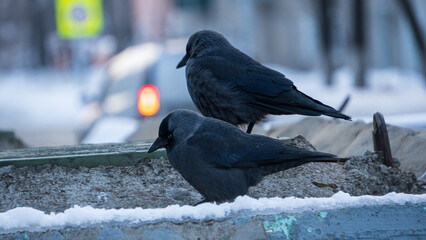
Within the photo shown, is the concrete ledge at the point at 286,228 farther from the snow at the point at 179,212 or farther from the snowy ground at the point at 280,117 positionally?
the snowy ground at the point at 280,117

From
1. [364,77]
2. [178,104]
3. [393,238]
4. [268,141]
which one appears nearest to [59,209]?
[268,141]

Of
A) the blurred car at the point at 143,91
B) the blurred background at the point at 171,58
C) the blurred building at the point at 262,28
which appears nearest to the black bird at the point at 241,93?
the blurred background at the point at 171,58

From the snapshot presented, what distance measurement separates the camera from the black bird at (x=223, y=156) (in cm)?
362

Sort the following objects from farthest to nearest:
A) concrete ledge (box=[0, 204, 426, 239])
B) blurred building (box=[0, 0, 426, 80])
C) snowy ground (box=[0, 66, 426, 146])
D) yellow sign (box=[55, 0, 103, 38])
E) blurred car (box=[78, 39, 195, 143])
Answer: yellow sign (box=[55, 0, 103, 38]) < blurred building (box=[0, 0, 426, 80]) < snowy ground (box=[0, 66, 426, 146]) < blurred car (box=[78, 39, 195, 143]) < concrete ledge (box=[0, 204, 426, 239])

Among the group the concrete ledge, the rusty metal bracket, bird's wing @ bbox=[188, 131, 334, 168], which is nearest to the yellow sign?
the rusty metal bracket

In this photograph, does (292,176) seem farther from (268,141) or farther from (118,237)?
(118,237)

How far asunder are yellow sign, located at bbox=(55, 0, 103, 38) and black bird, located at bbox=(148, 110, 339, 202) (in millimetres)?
21877

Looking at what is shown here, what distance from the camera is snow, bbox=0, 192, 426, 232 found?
10.1 feet

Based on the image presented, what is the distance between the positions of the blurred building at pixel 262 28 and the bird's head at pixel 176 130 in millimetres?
12900

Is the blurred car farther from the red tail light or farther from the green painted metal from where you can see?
the green painted metal

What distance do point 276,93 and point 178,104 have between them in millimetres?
4054

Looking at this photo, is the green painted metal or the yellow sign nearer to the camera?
the green painted metal

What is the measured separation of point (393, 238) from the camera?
10.3 feet

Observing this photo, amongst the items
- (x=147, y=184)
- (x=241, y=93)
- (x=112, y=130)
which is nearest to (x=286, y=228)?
(x=147, y=184)
